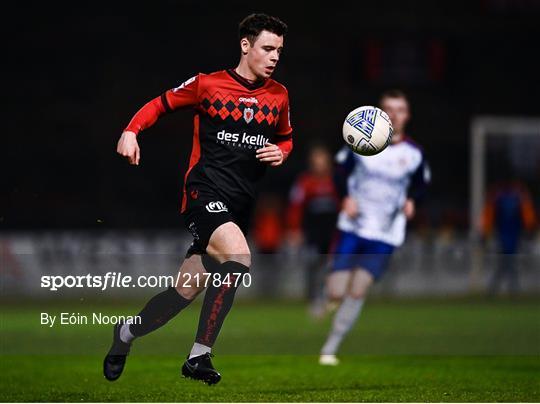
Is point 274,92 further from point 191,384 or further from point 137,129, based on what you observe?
point 191,384

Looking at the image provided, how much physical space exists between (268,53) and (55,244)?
36.4 ft

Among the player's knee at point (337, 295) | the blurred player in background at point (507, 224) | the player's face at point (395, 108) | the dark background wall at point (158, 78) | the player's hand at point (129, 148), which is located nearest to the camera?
the player's hand at point (129, 148)

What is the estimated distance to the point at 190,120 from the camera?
19141mm

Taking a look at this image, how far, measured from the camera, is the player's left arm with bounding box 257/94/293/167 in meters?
7.04

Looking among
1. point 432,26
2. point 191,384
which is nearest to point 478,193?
point 432,26

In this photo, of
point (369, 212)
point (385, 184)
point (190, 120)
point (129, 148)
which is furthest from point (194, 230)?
point (190, 120)

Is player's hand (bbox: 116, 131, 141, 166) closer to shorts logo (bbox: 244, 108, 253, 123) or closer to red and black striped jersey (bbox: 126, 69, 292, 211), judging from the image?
red and black striped jersey (bbox: 126, 69, 292, 211)

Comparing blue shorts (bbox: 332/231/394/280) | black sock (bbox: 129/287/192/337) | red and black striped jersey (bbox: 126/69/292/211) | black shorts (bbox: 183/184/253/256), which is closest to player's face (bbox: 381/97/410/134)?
blue shorts (bbox: 332/231/394/280)

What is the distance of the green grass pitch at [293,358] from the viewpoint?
7605mm

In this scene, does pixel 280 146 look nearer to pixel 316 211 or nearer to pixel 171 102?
pixel 171 102

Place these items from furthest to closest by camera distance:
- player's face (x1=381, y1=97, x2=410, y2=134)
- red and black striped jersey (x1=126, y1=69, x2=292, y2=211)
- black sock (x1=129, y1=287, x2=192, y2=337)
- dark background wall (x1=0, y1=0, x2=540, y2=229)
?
dark background wall (x1=0, y1=0, x2=540, y2=229) < player's face (x1=381, y1=97, x2=410, y2=134) < black sock (x1=129, y1=287, x2=192, y2=337) < red and black striped jersey (x1=126, y1=69, x2=292, y2=211)

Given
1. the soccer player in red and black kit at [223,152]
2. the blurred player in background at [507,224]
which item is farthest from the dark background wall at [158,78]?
the soccer player in red and black kit at [223,152]

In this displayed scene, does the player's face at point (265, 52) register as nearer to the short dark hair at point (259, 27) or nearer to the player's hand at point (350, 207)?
the short dark hair at point (259, 27)

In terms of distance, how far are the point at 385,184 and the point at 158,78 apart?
30.2 ft
